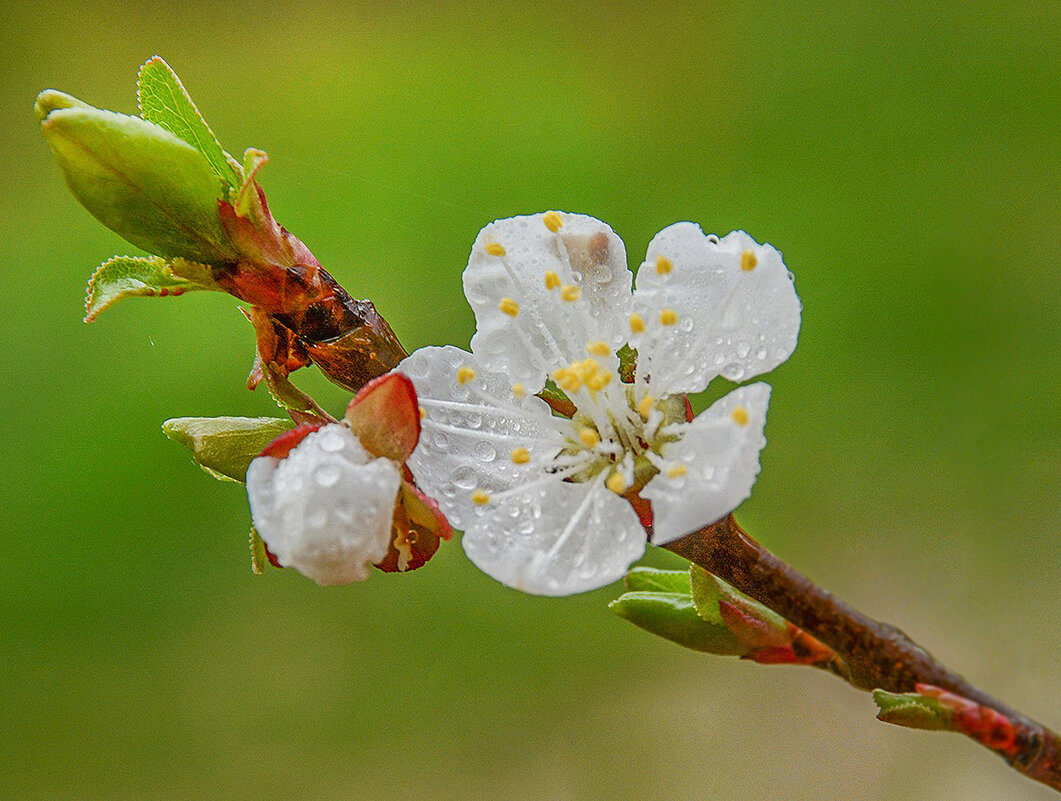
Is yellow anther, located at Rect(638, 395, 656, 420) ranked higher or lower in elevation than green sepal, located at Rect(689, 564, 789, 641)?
higher

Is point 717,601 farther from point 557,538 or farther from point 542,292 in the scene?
point 542,292

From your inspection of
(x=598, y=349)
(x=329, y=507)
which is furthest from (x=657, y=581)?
(x=329, y=507)

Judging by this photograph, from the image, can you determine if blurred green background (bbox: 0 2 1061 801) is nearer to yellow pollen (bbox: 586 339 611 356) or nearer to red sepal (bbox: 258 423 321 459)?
yellow pollen (bbox: 586 339 611 356)

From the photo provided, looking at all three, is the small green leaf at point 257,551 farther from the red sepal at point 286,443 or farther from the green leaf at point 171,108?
the green leaf at point 171,108

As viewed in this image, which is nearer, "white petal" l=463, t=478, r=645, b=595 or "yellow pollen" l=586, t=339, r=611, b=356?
"white petal" l=463, t=478, r=645, b=595

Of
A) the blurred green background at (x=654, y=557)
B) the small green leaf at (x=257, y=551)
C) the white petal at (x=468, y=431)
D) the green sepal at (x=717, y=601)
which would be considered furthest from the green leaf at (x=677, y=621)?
the blurred green background at (x=654, y=557)

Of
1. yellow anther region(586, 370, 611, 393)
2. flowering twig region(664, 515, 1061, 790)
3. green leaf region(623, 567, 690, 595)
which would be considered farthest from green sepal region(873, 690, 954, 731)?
yellow anther region(586, 370, 611, 393)
